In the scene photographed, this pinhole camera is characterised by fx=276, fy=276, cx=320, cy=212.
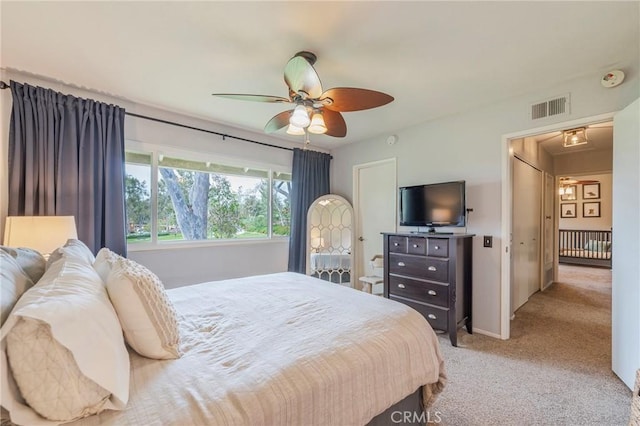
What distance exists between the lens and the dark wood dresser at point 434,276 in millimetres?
2805

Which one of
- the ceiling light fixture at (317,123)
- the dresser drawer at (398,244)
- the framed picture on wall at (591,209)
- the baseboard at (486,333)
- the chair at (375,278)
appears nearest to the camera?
the ceiling light fixture at (317,123)

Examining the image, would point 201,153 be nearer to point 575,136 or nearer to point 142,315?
point 142,315

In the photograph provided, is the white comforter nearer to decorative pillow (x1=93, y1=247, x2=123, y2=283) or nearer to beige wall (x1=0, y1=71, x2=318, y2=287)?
decorative pillow (x1=93, y1=247, x2=123, y2=283)

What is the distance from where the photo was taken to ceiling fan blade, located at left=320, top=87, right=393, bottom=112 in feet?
6.40

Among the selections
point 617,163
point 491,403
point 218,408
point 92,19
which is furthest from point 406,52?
point 491,403

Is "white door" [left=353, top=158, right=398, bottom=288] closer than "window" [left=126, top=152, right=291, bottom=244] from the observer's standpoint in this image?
No

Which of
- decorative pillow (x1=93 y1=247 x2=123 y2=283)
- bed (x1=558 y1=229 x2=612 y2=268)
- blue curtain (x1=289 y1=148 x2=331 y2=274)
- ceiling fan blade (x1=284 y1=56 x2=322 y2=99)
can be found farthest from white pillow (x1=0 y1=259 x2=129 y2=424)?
bed (x1=558 y1=229 x2=612 y2=268)

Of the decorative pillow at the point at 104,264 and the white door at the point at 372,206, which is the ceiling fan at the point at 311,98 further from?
the white door at the point at 372,206

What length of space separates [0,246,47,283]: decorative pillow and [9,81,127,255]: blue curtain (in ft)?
4.95

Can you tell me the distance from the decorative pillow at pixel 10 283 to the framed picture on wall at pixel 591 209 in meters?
10.6

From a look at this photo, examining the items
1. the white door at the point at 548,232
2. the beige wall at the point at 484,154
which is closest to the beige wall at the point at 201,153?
the beige wall at the point at 484,154

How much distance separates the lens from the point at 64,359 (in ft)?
2.45

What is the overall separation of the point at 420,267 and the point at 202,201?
2.81 metres

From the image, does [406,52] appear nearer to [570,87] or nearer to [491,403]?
[570,87]
